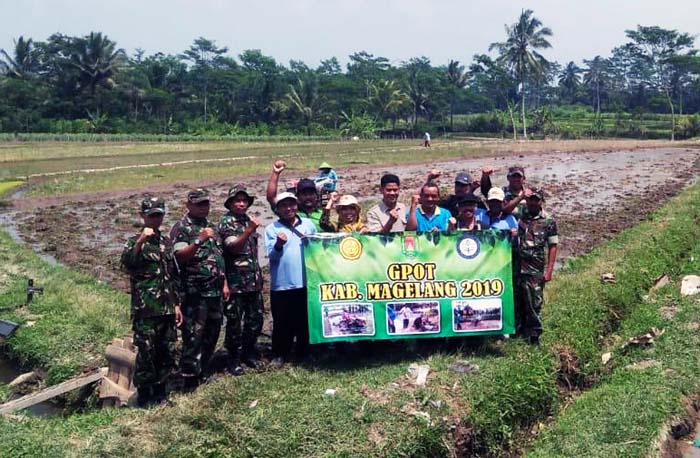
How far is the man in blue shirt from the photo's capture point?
22.2 feet

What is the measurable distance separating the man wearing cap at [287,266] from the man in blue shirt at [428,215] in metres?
1.07

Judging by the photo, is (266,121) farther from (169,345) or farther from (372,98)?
(169,345)

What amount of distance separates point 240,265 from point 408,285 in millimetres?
1643

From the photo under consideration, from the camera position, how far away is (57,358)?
782cm

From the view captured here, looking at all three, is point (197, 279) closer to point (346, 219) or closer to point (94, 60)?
point (346, 219)

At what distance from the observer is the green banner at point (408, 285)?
21.1 ft

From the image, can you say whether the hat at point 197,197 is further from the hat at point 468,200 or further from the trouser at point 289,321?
the hat at point 468,200

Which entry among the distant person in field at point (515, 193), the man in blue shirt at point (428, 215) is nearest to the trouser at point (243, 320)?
the man in blue shirt at point (428, 215)

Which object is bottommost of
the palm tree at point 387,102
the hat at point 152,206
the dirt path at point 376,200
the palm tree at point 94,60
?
the dirt path at point 376,200

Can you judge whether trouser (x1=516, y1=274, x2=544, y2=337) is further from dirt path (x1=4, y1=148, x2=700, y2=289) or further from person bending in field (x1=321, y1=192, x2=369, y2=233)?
dirt path (x1=4, y1=148, x2=700, y2=289)

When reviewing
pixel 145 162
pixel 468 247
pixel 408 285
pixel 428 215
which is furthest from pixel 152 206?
pixel 145 162

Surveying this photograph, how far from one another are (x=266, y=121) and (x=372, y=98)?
531 inches

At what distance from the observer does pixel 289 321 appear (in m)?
6.66

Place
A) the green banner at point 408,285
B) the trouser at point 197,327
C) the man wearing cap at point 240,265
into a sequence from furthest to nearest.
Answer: the green banner at point 408,285, the man wearing cap at point 240,265, the trouser at point 197,327
